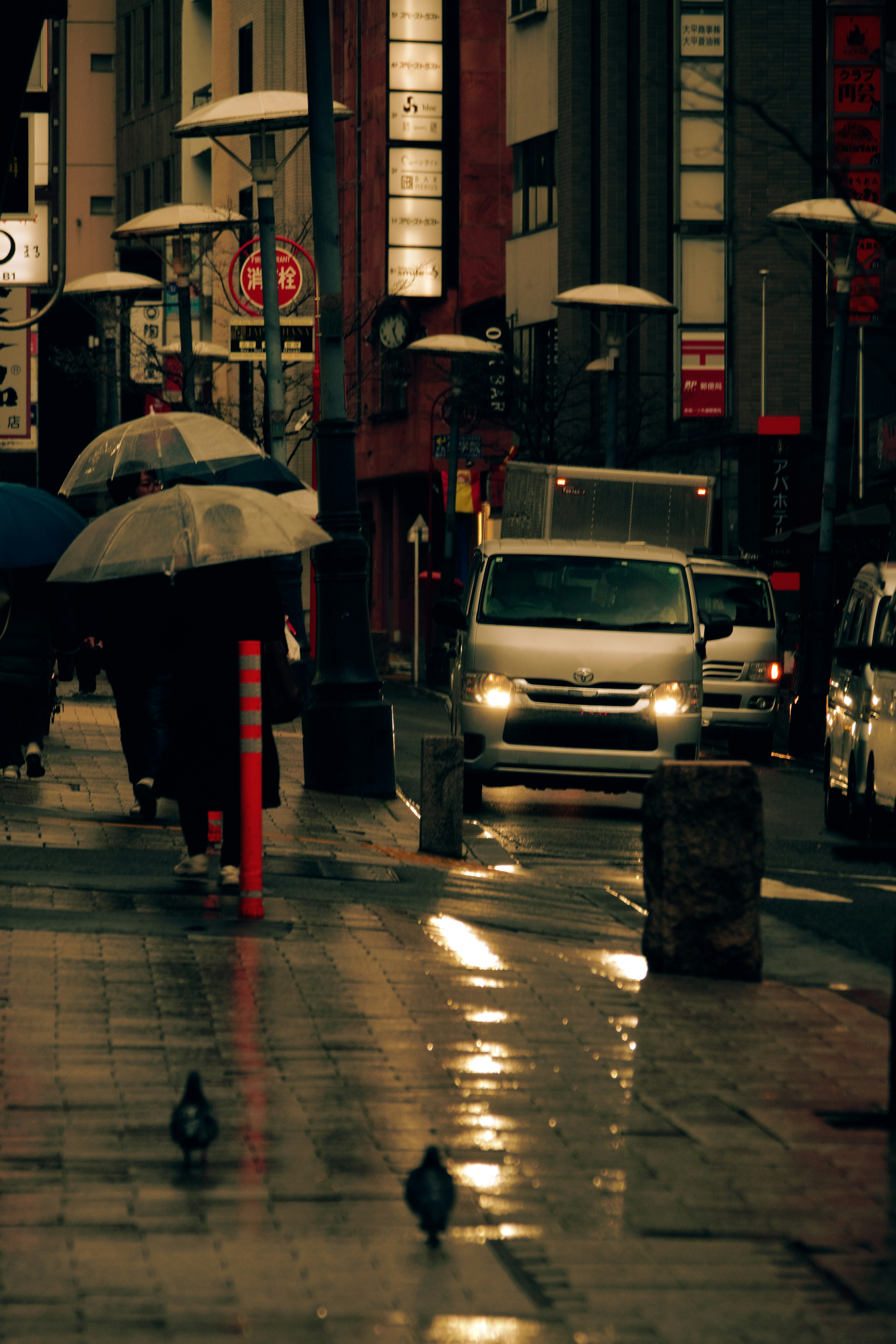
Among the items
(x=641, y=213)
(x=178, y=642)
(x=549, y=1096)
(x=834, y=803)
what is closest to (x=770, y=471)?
(x=641, y=213)

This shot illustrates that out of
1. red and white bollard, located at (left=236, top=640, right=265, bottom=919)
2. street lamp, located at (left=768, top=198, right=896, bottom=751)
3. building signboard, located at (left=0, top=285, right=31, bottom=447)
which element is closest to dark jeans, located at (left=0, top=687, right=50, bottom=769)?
red and white bollard, located at (left=236, top=640, right=265, bottom=919)

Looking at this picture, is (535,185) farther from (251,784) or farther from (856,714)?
(251,784)

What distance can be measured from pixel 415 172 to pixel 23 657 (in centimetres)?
4027

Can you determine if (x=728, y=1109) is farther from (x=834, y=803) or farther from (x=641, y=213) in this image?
(x=641, y=213)

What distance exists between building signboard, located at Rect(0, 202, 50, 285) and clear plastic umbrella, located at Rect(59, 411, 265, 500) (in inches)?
133

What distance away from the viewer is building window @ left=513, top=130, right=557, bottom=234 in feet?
165

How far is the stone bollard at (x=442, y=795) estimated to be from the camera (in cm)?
1320

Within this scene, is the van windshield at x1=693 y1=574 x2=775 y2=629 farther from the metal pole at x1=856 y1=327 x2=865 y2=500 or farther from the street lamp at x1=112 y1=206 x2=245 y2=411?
the street lamp at x1=112 y1=206 x2=245 y2=411

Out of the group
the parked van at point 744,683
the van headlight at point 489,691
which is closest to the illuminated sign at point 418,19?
the parked van at point 744,683

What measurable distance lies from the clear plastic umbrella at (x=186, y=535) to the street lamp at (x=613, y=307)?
21631 mm

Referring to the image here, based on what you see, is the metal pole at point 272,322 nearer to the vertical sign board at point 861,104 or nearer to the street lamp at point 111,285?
the street lamp at point 111,285

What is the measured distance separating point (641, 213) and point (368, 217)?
1572 centimetres

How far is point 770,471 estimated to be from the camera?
37781mm

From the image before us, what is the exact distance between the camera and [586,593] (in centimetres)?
1753
